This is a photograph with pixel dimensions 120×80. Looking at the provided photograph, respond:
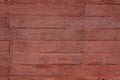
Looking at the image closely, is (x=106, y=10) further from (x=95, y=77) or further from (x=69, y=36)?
(x=95, y=77)

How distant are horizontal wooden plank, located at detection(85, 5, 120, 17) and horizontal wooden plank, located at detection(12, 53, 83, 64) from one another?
419 millimetres

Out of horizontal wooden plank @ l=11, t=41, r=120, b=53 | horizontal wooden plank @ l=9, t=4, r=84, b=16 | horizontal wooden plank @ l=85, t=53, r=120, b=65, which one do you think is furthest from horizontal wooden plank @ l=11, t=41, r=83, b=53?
horizontal wooden plank @ l=9, t=4, r=84, b=16

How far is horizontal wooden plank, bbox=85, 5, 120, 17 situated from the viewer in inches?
81.3

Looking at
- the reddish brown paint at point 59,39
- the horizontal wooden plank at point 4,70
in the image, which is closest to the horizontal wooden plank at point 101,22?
the reddish brown paint at point 59,39

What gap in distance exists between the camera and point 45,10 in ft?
6.67

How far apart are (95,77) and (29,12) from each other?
0.88 meters

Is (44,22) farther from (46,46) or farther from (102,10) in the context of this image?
(102,10)

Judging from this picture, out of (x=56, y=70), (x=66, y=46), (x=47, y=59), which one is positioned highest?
(x=66, y=46)

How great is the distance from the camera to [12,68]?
2080mm

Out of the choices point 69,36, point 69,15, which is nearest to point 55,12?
point 69,15

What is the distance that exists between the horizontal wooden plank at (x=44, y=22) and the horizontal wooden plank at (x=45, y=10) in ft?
0.13

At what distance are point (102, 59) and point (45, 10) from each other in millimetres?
713

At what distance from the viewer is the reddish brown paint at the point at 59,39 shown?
80.0 inches

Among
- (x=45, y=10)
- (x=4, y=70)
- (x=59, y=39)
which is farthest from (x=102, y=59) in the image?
(x=4, y=70)
